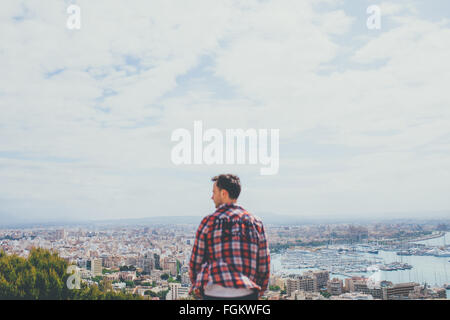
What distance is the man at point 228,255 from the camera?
1644 millimetres

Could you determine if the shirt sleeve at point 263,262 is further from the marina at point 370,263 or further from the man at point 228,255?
the marina at point 370,263

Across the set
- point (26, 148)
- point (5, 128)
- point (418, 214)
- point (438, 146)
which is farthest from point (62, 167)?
point (438, 146)

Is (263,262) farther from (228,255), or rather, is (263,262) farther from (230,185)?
(230,185)

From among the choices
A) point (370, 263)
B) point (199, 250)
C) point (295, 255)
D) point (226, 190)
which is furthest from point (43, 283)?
point (370, 263)

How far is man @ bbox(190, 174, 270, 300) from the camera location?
164 cm

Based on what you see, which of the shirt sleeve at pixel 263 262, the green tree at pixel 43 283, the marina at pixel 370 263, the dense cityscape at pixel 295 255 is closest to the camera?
the shirt sleeve at pixel 263 262

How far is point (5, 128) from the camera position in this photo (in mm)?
8773

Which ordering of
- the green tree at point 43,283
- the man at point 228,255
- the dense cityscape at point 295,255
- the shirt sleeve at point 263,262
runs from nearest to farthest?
the man at point 228,255, the shirt sleeve at point 263,262, the green tree at point 43,283, the dense cityscape at point 295,255

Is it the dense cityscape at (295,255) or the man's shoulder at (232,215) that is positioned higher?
the man's shoulder at (232,215)

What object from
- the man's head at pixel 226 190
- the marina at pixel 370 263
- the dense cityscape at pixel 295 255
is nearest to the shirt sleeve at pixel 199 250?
the man's head at pixel 226 190

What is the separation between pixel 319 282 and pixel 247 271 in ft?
11.6

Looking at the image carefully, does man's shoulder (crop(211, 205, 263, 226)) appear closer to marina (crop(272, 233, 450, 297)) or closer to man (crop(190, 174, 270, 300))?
man (crop(190, 174, 270, 300))

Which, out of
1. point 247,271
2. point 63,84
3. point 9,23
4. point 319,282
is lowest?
point 319,282
